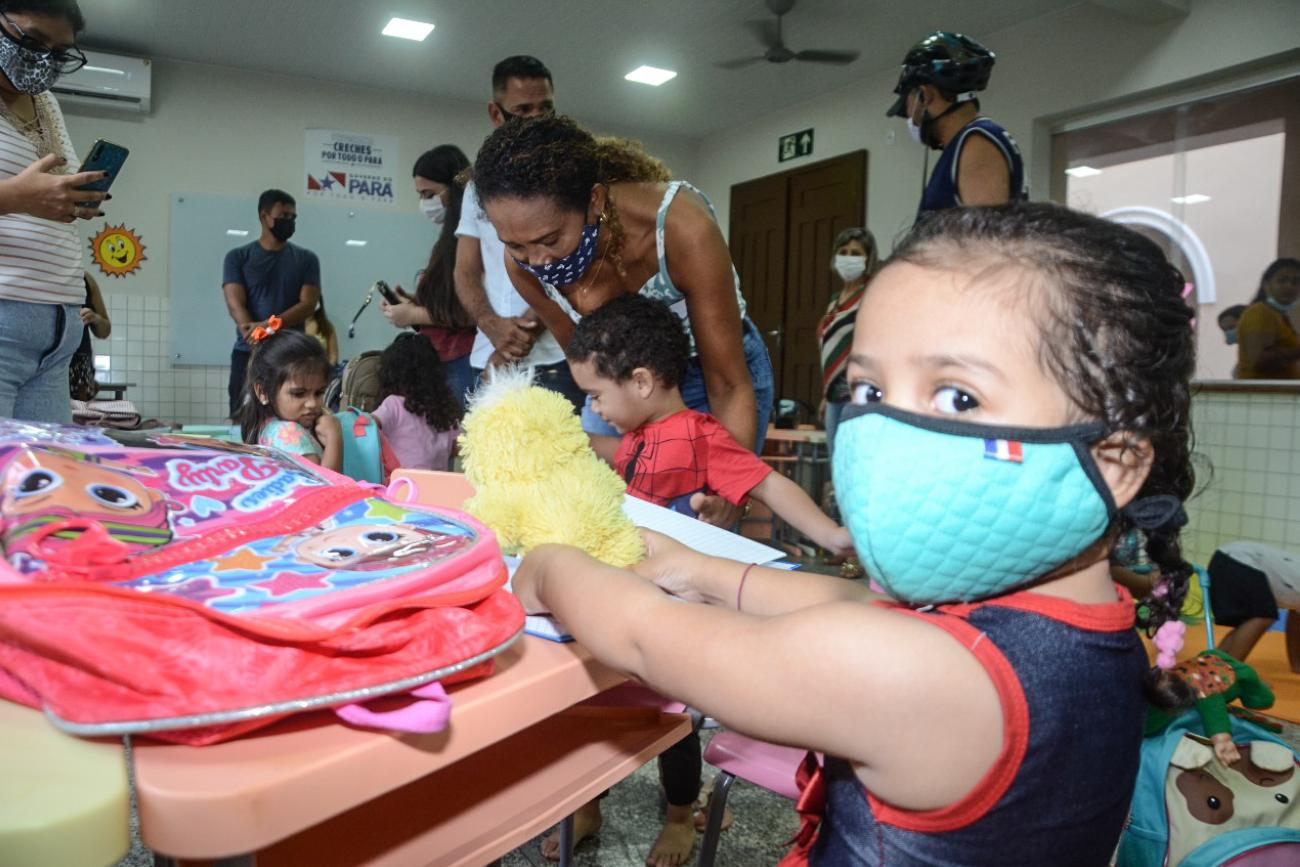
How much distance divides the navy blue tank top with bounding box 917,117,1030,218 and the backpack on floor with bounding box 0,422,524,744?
2125 millimetres

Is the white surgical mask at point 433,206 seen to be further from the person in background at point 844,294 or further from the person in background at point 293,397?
the person in background at point 844,294

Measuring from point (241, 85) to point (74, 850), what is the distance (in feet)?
26.9

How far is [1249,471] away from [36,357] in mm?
5568

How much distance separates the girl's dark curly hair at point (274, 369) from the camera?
298 cm

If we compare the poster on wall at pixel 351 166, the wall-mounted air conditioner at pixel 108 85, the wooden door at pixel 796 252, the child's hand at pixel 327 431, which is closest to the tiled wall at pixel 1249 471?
the wooden door at pixel 796 252

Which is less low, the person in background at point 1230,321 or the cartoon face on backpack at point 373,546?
the person in background at point 1230,321

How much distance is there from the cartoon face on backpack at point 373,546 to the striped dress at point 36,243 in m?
1.67

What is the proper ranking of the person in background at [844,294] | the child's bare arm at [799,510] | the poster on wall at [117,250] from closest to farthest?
the child's bare arm at [799,510]
the person in background at [844,294]
the poster on wall at [117,250]

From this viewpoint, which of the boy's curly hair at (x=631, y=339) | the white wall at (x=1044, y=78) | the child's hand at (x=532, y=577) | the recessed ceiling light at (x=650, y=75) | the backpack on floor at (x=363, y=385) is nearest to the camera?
the child's hand at (x=532, y=577)

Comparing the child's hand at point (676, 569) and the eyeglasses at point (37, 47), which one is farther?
the eyeglasses at point (37, 47)

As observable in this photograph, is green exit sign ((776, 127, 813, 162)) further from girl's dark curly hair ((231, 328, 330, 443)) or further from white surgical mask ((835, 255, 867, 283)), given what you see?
girl's dark curly hair ((231, 328, 330, 443))

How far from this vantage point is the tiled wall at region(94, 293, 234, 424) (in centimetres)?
698

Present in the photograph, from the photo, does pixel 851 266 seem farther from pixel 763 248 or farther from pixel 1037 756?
pixel 1037 756

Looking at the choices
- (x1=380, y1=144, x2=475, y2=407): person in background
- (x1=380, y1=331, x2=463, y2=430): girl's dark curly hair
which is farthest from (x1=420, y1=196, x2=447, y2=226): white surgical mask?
(x1=380, y1=331, x2=463, y2=430): girl's dark curly hair
